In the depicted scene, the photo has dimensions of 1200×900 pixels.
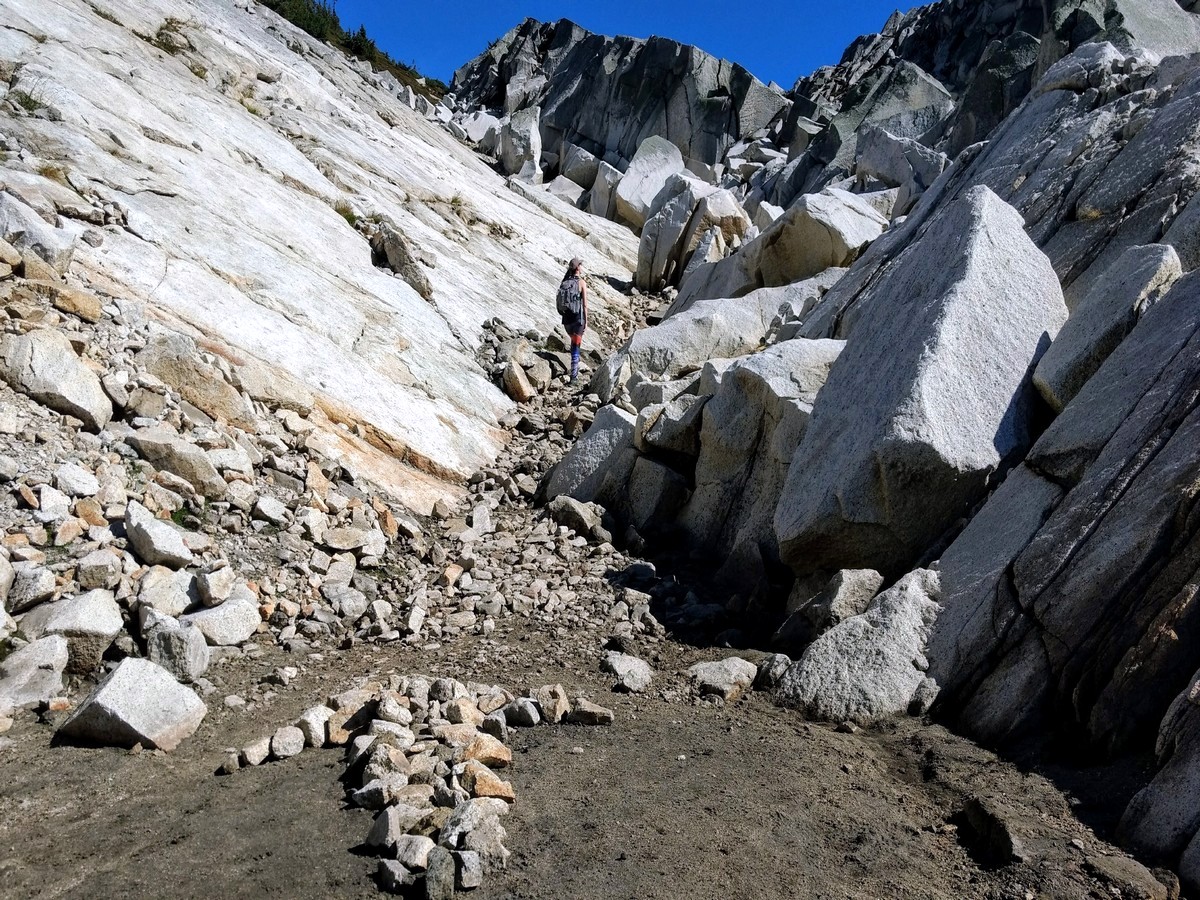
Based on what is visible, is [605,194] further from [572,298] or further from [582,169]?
[572,298]

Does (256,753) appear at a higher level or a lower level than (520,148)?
lower

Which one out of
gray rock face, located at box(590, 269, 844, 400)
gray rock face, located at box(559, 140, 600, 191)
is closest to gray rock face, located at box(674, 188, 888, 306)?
gray rock face, located at box(590, 269, 844, 400)

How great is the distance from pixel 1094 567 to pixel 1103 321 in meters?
3.28

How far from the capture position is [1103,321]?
347 inches

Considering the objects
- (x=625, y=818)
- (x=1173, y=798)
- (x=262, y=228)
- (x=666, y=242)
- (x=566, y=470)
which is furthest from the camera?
(x=666, y=242)

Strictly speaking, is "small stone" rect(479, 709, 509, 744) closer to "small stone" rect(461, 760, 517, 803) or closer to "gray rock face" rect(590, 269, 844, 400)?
"small stone" rect(461, 760, 517, 803)

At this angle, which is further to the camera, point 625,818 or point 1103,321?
point 1103,321

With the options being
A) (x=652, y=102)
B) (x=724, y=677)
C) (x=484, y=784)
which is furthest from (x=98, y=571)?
(x=652, y=102)

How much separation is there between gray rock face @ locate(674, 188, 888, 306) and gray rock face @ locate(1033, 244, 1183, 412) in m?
11.9

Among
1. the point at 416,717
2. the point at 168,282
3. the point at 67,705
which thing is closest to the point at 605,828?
the point at 416,717

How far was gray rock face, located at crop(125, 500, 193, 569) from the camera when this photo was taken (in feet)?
27.0

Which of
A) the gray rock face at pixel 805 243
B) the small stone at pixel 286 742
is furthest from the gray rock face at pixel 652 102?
the small stone at pixel 286 742

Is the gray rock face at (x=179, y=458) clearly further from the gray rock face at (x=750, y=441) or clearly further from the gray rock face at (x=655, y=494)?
the gray rock face at (x=750, y=441)

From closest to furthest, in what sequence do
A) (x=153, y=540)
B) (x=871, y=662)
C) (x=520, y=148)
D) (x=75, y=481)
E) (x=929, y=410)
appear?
(x=871, y=662)
(x=153, y=540)
(x=75, y=481)
(x=929, y=410)
(x=520, y=148)
